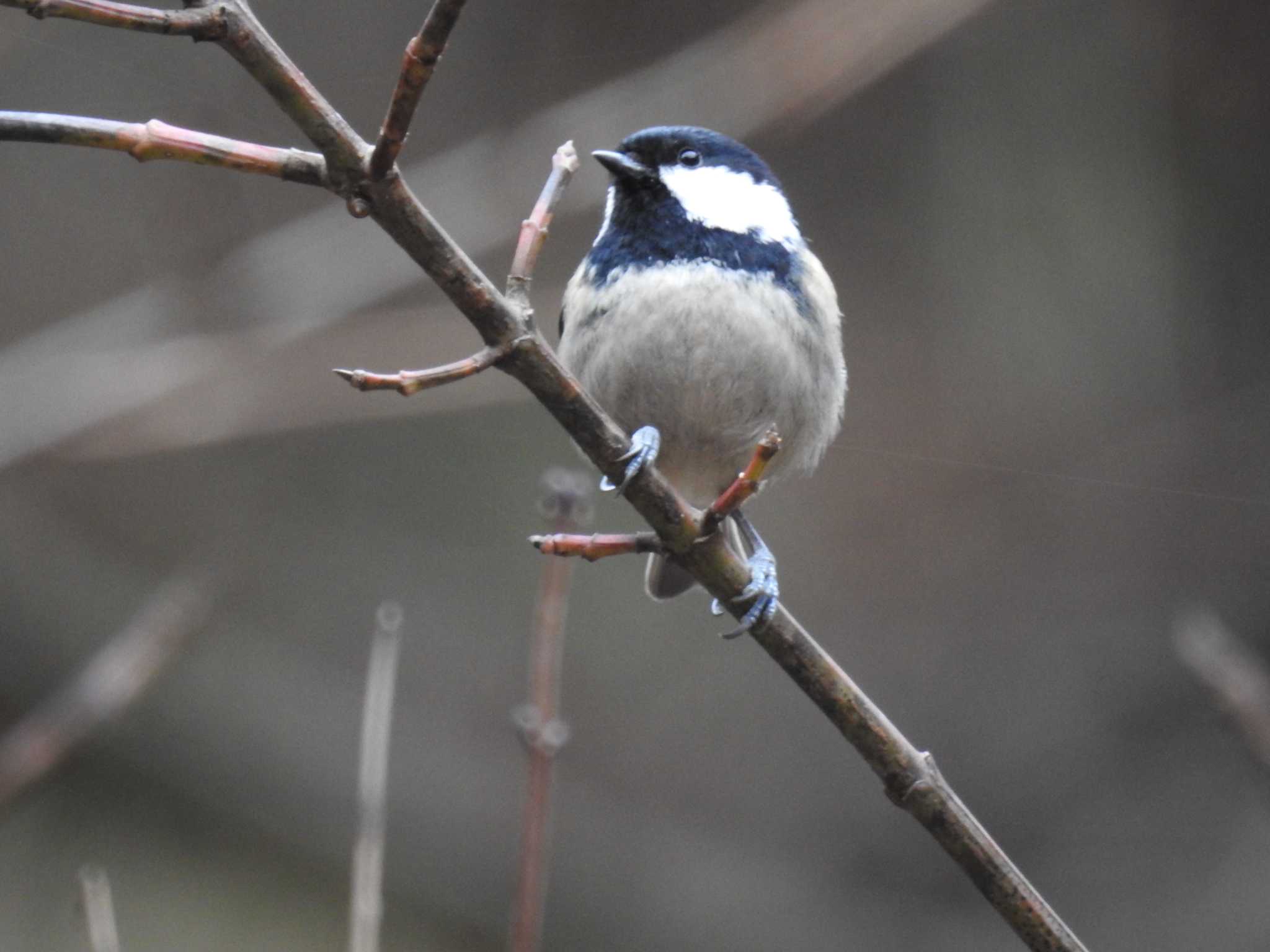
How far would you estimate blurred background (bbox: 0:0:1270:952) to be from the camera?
426 cm

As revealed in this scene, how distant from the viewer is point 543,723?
1.49 m

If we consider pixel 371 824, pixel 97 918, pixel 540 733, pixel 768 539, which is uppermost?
pixel 768 539

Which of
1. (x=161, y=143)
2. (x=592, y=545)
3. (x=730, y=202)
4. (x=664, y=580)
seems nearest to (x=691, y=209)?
(x=730, y=202)

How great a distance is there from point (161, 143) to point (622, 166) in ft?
4.48

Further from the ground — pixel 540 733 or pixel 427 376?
pixel 427 376

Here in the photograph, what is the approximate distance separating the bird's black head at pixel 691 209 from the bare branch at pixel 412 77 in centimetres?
113

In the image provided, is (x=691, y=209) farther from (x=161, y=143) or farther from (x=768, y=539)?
(x=768, y=539)

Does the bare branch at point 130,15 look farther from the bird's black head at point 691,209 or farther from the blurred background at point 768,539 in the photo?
the blurred background at point 768,539

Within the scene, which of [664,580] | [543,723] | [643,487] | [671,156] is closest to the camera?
[543,723]

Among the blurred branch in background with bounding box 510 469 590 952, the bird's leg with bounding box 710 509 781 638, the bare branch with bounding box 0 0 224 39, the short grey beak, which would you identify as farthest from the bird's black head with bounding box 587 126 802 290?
the bare branch with bounding box 0 0 224 39

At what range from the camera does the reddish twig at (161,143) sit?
1.10 m

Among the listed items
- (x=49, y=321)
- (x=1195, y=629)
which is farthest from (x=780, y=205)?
(x=49, y=321)

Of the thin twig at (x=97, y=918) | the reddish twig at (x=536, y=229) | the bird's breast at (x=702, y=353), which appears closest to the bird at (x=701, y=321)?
the bird's breast at (x=702, y=353)

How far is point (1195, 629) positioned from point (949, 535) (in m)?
2.47
